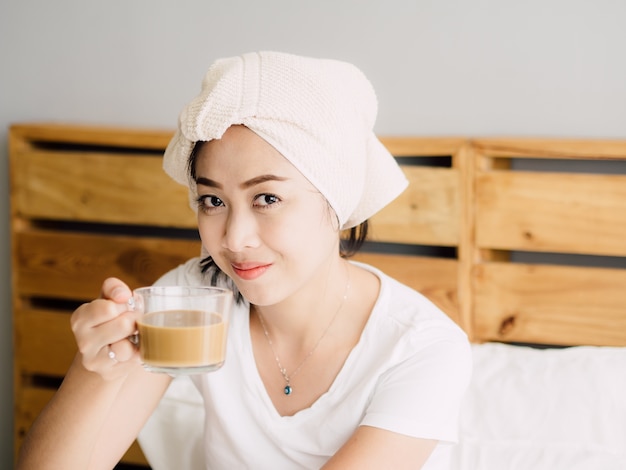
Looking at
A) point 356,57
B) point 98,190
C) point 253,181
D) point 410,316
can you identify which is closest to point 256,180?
point 253,181

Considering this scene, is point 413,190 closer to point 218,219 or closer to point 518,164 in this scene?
point 518,164

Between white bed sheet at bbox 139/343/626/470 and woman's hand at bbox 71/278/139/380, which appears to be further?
white bed sheet at bbox 139/343/626/470

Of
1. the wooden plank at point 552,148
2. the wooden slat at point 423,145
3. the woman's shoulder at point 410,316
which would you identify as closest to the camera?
the woman's shoulder at point 410,316

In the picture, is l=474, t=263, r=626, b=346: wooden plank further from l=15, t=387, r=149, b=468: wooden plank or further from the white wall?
l=15, t=387, r=149, b=468: wooden plank

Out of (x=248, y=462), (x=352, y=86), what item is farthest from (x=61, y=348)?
(x=352, y=86)

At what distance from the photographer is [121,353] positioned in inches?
50.4

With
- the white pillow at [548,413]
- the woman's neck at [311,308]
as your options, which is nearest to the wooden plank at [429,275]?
the white pillow at [548,413]

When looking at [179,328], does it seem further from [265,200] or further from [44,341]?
[44,341]

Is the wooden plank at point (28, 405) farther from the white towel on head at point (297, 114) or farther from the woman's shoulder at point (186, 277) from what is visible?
the white towel on head at point (297, 114)

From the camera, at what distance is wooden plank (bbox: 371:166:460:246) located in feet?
→ 6.57

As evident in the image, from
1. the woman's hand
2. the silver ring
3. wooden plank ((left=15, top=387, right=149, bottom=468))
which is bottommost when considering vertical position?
wooden plank ((left=15, top=387, right=149, bottom=468))

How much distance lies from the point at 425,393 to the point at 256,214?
1.38 feet

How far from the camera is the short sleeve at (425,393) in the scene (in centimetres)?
142

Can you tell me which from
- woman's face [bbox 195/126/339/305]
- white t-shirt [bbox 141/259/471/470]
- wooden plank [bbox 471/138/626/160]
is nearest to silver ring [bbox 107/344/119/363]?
woman's face [bbox 195/126/339/305]
